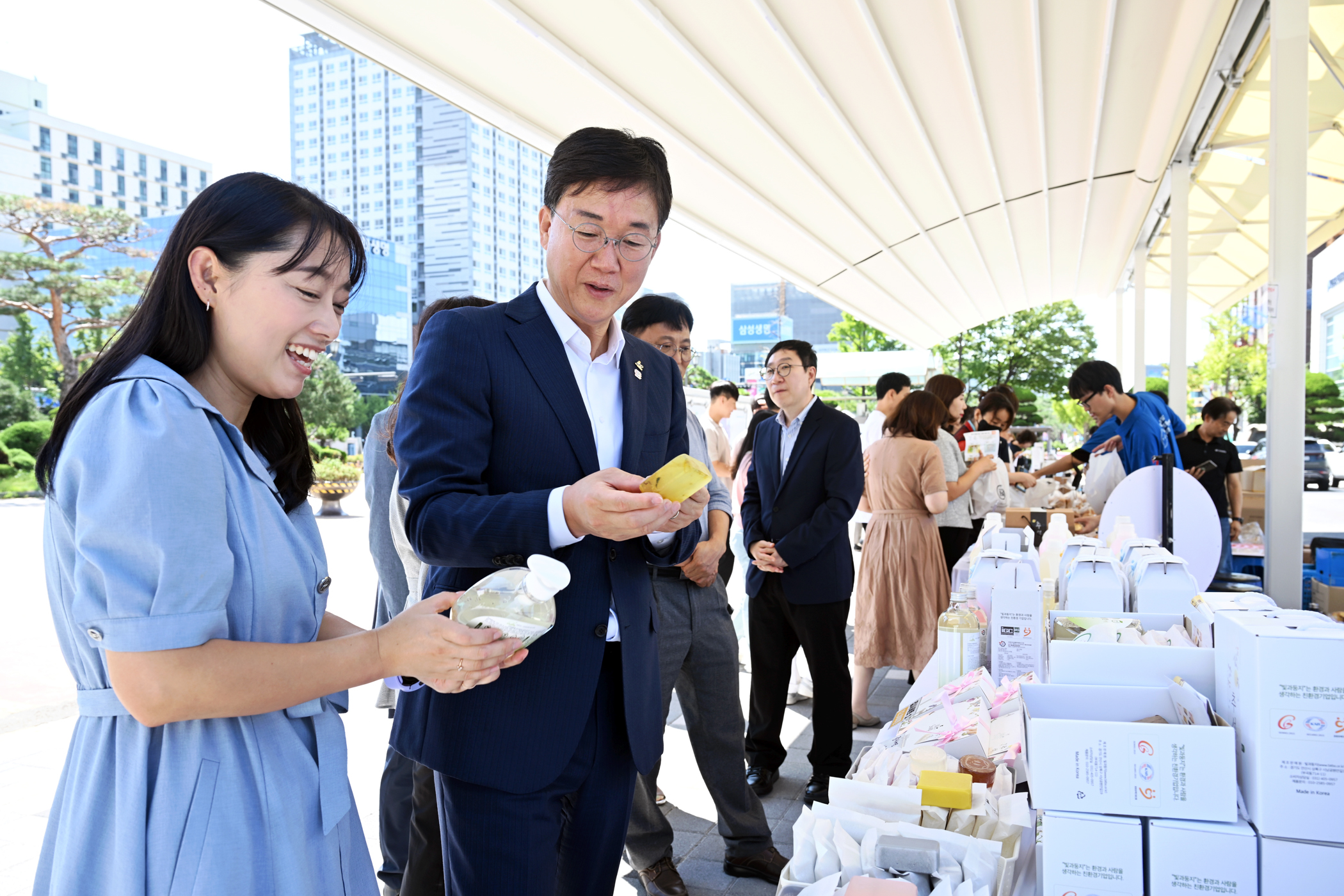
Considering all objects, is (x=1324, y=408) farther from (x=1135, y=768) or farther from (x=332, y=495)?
(x=1135, y=768)

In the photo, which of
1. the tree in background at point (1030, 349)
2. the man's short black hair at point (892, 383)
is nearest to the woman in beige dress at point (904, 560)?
the man's short black hair at point (892, 383)

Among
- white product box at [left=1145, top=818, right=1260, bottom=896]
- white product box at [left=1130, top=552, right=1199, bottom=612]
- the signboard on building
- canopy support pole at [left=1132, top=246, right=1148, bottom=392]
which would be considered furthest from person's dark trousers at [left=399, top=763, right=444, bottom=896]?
the signboard on building

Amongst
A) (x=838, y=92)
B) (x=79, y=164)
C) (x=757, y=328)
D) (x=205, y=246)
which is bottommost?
(x=205, y=246)

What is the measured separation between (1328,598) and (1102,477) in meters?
1.39

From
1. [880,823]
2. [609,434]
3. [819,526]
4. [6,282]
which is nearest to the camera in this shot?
[880,823]

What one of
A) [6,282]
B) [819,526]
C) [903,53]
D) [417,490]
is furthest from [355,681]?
[6,282]

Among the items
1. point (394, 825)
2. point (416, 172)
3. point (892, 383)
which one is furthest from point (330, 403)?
point (416, 172)

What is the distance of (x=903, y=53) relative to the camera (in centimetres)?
625

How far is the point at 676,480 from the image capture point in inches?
52.0

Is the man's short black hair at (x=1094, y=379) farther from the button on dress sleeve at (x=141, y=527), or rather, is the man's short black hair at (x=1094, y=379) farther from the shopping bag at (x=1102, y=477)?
the button on dress sleeve at (x=141, y=527)

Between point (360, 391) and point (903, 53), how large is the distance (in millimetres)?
34008

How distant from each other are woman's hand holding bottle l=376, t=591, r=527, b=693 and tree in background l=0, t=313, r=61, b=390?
3149cm

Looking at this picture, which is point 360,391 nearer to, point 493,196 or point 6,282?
point 6,282

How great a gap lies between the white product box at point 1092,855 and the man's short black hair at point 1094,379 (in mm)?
4246
